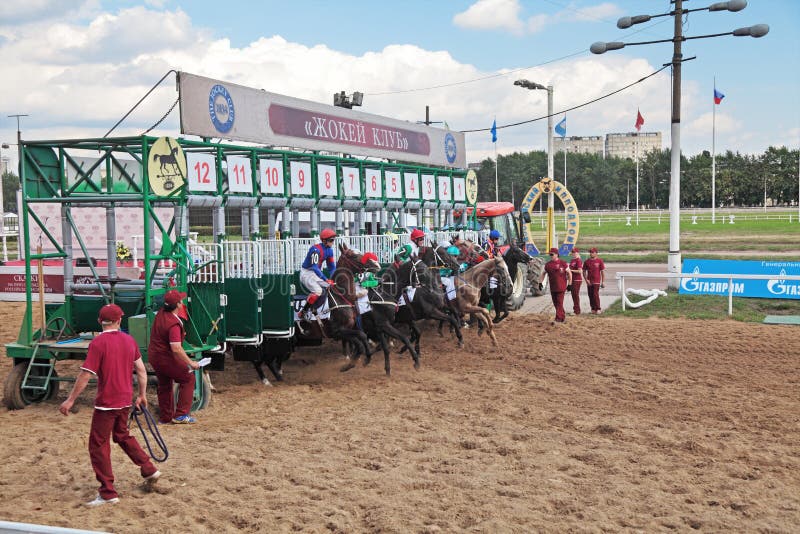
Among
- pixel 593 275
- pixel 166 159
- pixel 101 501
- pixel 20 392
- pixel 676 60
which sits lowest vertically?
pixel 101 501

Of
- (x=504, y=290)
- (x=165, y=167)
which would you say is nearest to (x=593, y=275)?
(x=504, y=290)

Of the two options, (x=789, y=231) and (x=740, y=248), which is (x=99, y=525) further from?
(x=789, y=231)

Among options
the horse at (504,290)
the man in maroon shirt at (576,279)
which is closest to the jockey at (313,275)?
the horse at (504,290)

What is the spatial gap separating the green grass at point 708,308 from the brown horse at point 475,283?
168 inches

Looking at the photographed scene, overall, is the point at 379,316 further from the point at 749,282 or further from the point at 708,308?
the point at 749,282

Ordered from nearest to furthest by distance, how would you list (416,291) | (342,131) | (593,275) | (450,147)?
1. (416,291)
2. (593,275)
3. (342,131)
4. (450,147)

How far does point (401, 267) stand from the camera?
13.0 meters

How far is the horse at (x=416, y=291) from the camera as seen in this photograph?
42.5 feet

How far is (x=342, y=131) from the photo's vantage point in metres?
17.9

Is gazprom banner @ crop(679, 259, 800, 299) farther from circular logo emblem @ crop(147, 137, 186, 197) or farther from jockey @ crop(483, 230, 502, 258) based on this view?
circular logo emblem @ crop(147, 137, 186, 197)

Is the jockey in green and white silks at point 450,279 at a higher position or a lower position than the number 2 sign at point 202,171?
lower

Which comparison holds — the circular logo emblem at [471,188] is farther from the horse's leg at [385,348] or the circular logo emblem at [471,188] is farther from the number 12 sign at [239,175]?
the horse's leg at [385,348]

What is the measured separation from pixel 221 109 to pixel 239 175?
135 centimetres

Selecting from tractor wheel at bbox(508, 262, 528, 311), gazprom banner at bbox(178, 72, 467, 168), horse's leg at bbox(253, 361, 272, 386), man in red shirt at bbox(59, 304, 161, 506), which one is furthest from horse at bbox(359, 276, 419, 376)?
tractor wheel at bbox(508, 262, 528, 311)
